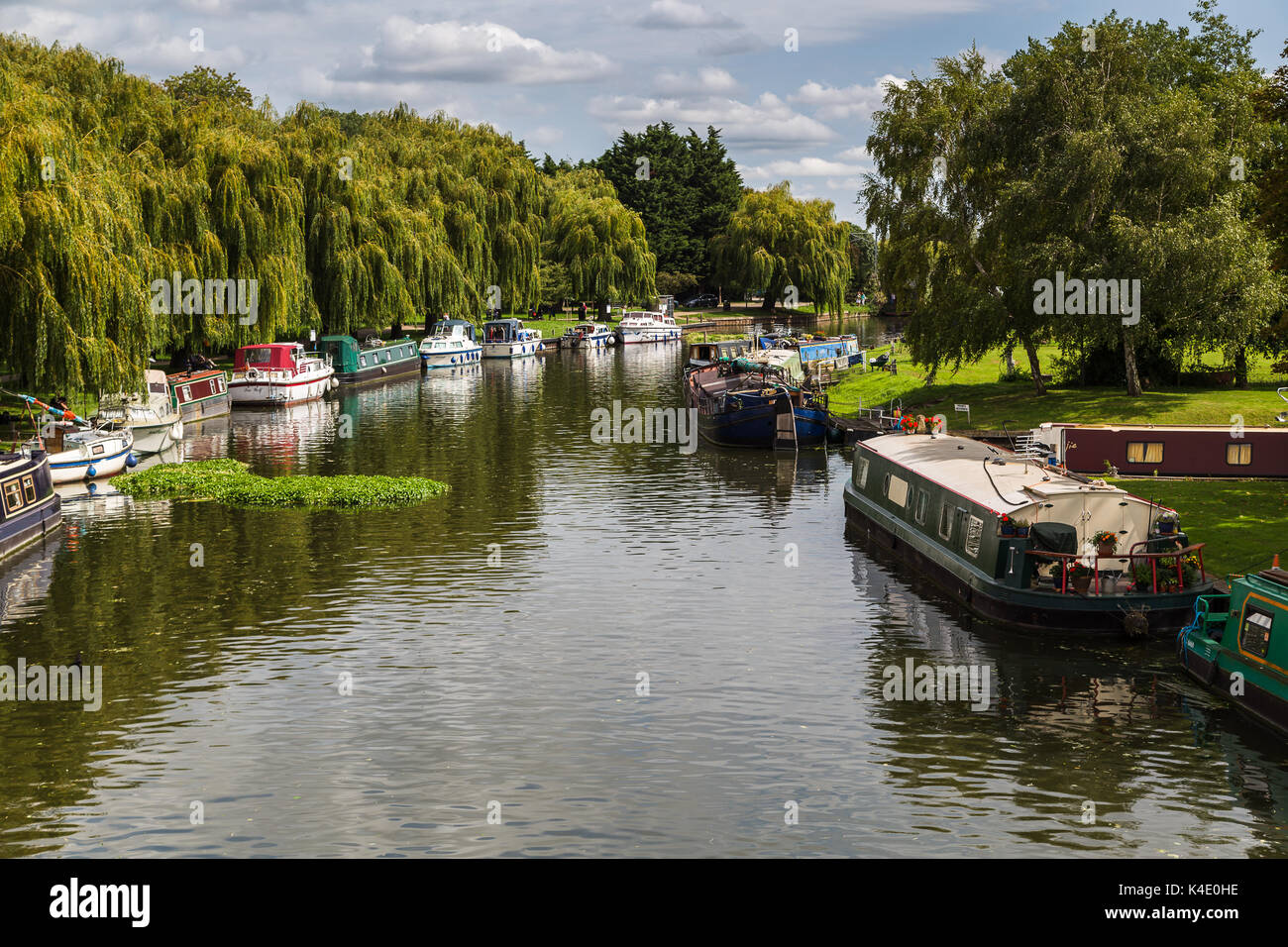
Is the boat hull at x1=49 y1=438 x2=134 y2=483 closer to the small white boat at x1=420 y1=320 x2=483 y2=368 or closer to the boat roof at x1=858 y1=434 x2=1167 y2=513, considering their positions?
the boat roof at x1=858 y1=434 x2=1167 y2=513

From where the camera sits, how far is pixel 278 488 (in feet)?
147

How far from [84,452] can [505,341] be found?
67.0 metres

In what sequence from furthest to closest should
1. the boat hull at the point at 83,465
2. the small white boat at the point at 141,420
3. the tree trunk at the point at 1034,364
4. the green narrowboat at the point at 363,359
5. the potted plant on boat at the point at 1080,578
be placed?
the green narrowboat at the point at 363,359 < the tree trunk at the point at 1034,364 < the small white boat at the point at 141,420 < the boat hull at the point at 83,465 < the potted plant on boat at the point at 1080,578

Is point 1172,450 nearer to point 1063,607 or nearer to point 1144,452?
point 1144,452

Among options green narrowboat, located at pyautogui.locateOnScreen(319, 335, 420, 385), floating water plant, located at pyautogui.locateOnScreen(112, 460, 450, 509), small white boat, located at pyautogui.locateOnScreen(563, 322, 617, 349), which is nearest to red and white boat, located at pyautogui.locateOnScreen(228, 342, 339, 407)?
green narrowboat, located at pyautogui.locateOnScreen(319, 335, 420, 385)

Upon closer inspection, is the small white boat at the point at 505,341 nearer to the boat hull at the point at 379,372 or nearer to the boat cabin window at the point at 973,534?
the boat hull at the point at 379,372

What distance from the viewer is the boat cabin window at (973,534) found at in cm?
3023

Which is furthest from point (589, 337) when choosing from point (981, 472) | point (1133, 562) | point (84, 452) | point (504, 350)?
point (1133, 562)

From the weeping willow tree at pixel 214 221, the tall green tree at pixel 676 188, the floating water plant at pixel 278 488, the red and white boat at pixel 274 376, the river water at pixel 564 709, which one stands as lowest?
the river water at pixel 564 709

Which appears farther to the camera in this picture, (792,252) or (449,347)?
(792,252)

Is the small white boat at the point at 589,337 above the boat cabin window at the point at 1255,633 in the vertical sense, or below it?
above

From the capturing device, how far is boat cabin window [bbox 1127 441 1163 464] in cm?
4281

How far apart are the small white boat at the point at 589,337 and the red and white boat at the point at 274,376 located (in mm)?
49096

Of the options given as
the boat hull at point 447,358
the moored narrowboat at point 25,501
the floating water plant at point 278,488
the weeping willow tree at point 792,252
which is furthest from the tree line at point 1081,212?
the weeping willow tree at point 792,252
